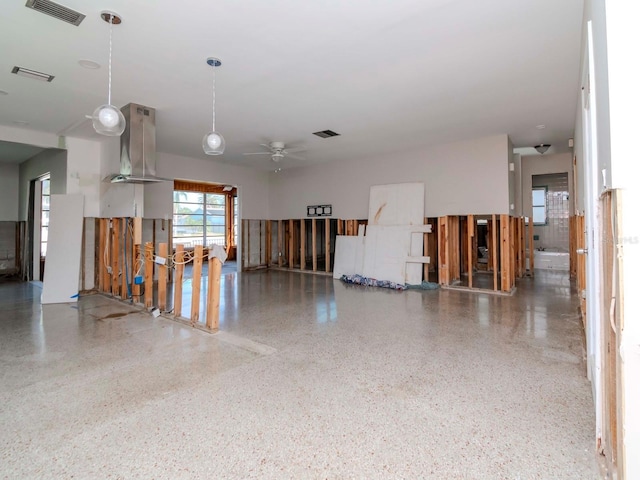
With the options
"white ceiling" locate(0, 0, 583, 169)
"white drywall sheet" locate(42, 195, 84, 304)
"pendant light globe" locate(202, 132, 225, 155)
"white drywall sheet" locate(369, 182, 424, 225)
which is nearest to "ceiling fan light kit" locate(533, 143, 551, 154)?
"white ceiling" locate(0, 0, 583, 169)


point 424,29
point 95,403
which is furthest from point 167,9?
point 95,403

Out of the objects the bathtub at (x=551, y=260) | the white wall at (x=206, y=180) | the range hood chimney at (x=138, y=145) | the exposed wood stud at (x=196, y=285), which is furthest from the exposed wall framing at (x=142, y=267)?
the bathtub at (x=551, y=260)

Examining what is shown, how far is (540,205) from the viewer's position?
932 cm

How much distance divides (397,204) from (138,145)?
4.96 metres

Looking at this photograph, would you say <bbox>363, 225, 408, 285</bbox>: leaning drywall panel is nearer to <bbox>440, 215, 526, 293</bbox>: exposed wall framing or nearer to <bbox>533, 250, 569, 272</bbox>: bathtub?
<bbox>440, 215, 526, 293</bbox>: exposed wall framing

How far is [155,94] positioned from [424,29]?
3308 mm

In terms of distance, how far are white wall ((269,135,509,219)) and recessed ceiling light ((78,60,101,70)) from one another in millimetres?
5576

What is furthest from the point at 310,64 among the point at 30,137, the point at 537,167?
the point at 537,167

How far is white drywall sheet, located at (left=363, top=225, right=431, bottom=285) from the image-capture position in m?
6.65

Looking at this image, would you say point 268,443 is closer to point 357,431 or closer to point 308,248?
point 357,431

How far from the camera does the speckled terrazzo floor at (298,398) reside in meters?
1.69

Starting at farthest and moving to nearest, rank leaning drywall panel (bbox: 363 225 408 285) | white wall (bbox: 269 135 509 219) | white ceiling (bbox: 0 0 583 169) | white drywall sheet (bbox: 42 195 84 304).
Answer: leaning drywall panel (bbox: 363 225 408 285)
white wall (bbox: 269 135 509 219)
white drywall sheet (bbox: 42 195 84 304)
white ceiling (bbox: 0 0 583 169)

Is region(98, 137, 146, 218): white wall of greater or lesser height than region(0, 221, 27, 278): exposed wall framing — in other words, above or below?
above

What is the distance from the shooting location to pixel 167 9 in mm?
2617
